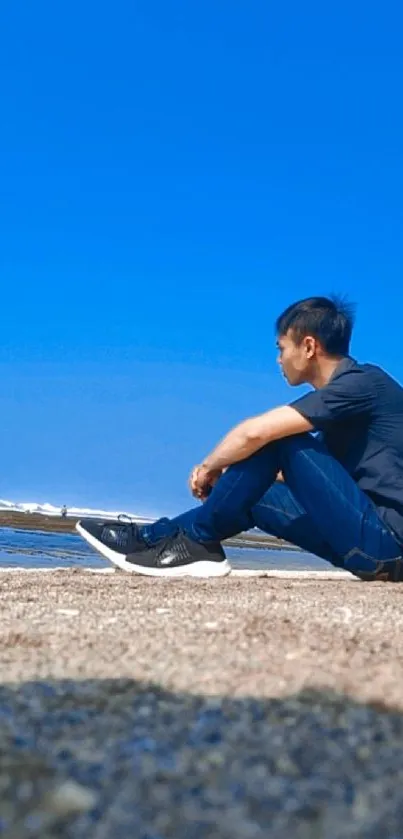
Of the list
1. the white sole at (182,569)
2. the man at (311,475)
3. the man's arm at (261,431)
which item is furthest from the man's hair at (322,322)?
the white sole at (182,569)

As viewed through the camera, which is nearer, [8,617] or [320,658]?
[320,658]

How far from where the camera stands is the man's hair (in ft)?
14.9

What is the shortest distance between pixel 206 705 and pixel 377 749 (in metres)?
0.34

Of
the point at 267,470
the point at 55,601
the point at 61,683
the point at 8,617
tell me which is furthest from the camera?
the point at 267,470

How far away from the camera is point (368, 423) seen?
4.36 meters

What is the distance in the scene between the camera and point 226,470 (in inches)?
177

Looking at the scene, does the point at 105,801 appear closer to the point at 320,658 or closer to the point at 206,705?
the point at 206,705

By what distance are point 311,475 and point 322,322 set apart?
0.90 meters

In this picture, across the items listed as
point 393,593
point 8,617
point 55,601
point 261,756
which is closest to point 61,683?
point 261,756

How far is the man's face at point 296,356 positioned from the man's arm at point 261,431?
497mm

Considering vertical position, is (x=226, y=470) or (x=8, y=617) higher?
(x=226, y=470)

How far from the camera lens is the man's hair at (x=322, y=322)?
4.55m

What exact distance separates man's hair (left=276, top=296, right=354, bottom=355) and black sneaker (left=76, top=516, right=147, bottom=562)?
1.47 metres

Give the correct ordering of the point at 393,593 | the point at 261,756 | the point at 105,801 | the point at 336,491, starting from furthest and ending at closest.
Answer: the point at 336,491
the point at 393,593
the point at 261,756
the point at 105,801
